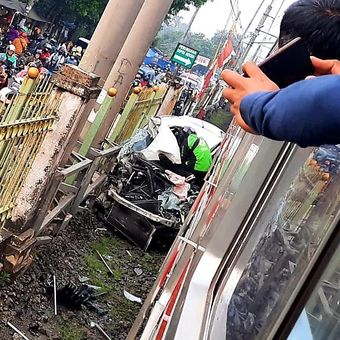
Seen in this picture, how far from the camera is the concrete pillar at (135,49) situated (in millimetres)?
7559

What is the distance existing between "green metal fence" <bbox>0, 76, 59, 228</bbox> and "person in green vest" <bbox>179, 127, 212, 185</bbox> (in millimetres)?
3615

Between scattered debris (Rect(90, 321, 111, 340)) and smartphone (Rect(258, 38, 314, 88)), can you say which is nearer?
smartphone (Rect(258, 38, 314, 88))

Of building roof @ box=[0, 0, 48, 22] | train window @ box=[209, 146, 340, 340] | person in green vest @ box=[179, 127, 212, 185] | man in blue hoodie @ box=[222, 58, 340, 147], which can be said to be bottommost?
person in green vest @ box=[179, 127, 212, 185]

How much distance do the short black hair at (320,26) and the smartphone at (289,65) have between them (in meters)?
0.02

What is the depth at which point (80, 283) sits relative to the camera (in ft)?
16.7

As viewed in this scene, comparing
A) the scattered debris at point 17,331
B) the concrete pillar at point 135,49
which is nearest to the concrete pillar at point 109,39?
the concrete pillar at point 135,49

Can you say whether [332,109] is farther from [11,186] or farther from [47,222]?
[47,222]

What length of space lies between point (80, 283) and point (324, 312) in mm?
4235

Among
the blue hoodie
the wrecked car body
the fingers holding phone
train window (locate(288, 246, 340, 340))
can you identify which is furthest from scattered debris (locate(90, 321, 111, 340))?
the blue hoodie

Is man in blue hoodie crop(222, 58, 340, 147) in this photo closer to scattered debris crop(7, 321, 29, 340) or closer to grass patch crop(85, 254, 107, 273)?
scattered debris crop(7, 321, 29, 340)

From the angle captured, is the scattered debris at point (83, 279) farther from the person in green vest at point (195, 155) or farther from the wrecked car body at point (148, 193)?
the person in green vest at point (195, 155)

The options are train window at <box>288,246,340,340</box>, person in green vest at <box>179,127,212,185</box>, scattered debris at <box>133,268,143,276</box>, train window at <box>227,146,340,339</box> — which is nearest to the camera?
train window at <box>288,246,340,340</box>

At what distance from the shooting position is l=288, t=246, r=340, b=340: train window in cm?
105

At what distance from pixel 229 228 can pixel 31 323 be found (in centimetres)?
223
